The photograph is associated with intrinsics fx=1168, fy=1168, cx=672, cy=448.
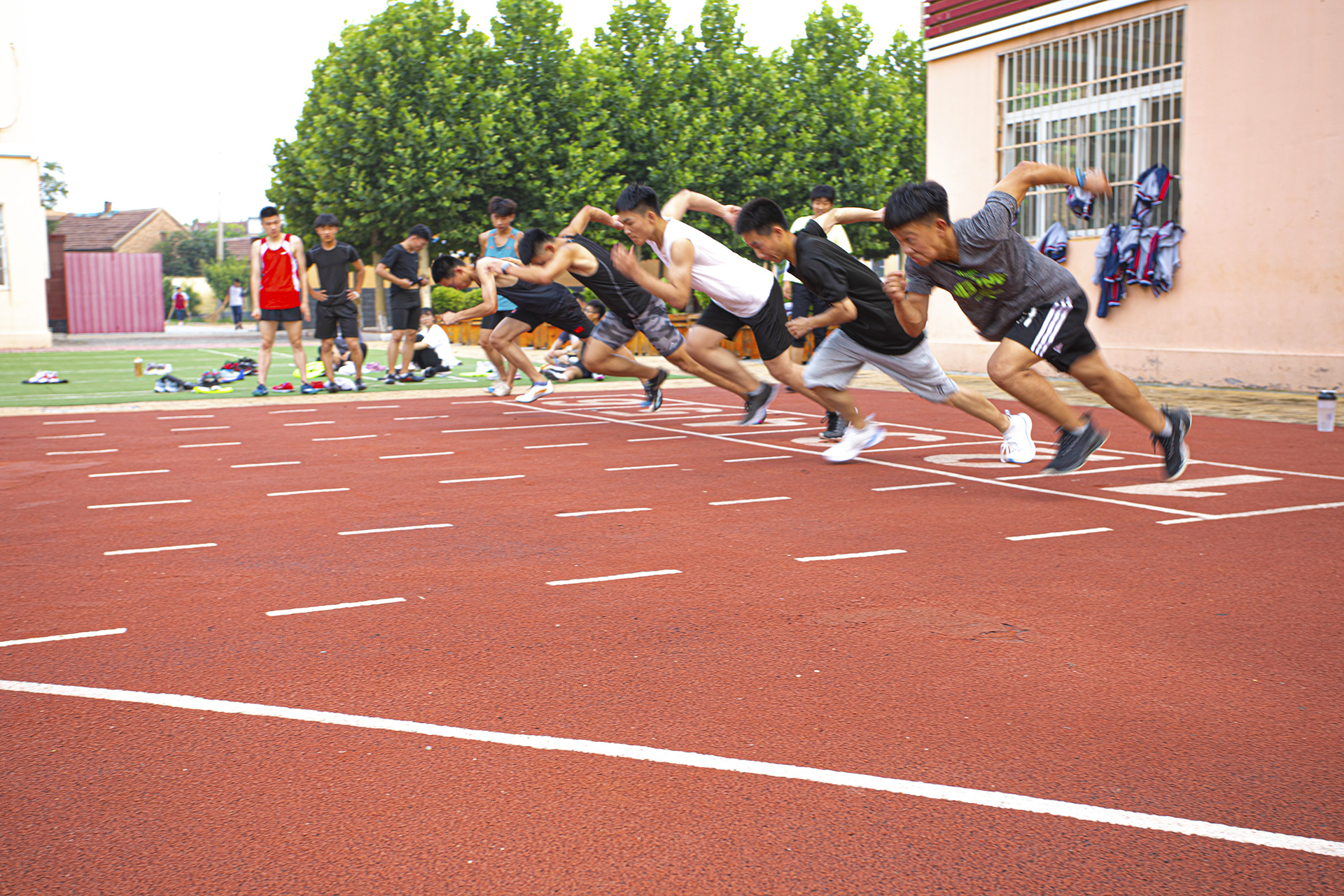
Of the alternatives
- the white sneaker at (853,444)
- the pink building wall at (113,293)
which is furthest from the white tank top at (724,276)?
the pink building wall at (113,293)

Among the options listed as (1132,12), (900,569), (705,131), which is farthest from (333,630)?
(705,131)

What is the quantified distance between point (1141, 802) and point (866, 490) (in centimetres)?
441

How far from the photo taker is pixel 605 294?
31.9ft

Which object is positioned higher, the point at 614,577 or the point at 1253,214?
the point at 1253,214

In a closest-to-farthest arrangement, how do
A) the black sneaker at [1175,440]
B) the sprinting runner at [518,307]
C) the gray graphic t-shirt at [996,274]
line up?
the gray graphic t-shirt at [996,274] < the black sneaker at [1175,440] < the sprinting runner at [518,307]

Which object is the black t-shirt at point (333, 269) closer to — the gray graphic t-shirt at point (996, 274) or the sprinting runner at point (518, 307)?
the sprinting runner at point (518, 307)

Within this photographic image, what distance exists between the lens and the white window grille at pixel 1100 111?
46.8 feet

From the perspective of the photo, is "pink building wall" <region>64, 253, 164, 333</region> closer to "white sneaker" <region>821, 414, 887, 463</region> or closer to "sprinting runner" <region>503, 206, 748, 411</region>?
"sprinting runner" <region>503, 206, 748, 411</region>

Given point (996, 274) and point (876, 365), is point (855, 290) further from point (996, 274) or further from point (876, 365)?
point (996, 274)

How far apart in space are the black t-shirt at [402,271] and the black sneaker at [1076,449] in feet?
30.6

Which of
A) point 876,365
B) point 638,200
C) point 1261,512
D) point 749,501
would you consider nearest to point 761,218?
point 638,200

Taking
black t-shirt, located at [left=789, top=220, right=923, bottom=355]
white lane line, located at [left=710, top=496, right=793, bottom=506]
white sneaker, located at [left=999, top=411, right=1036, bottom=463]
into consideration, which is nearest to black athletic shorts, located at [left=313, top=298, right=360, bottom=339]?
black t-shirt, located at [left=789, top=220, right=923, bottom=355]

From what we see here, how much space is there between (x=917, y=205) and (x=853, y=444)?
7.49ft

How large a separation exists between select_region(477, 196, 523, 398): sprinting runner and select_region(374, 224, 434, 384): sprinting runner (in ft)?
4.66
